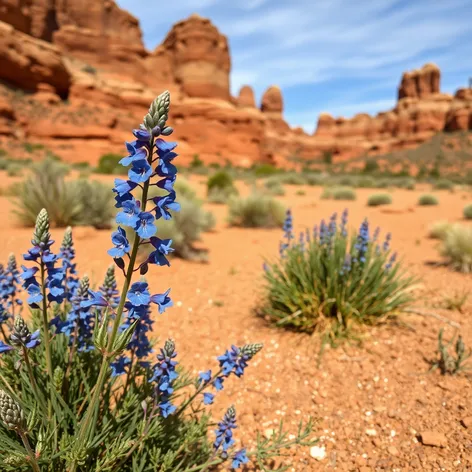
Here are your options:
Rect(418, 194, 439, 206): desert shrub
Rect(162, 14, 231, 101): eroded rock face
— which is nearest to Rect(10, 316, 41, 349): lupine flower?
Rect(418, 194, 439, 206): desert shrub

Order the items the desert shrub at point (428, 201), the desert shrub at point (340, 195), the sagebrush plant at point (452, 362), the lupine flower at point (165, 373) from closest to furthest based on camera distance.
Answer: the lupine flower at point (165, 373) < the sagebrush plant at point (452, 362) < the desert shrub at point (428, 201) < the desert shrub at point (340, 195)

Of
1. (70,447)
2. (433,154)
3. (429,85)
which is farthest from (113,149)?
(429,85)

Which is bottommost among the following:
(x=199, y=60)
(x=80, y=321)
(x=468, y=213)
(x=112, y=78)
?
(x=468, y=213)

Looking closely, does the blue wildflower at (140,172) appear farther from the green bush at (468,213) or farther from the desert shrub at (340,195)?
the desert shrub at (340,195)

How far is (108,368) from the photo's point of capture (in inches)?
63.9

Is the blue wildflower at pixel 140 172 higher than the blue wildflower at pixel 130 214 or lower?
higher

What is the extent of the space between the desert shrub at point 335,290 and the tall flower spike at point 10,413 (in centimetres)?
276

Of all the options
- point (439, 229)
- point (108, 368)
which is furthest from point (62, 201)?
point (439, 229)

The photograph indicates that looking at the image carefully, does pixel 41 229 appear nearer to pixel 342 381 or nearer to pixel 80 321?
pixel 80 321

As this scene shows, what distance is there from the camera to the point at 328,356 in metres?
3.21

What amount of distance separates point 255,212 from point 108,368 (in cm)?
836

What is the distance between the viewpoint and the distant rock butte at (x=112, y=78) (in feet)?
119

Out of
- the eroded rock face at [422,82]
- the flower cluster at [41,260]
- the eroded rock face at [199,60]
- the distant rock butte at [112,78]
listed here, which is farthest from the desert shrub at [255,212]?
the eroded rock face at [422,82]

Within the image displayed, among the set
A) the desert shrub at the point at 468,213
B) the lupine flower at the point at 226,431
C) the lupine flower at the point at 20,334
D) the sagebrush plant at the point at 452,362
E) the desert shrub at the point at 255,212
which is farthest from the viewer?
the desert shrub at the point at 468,213
